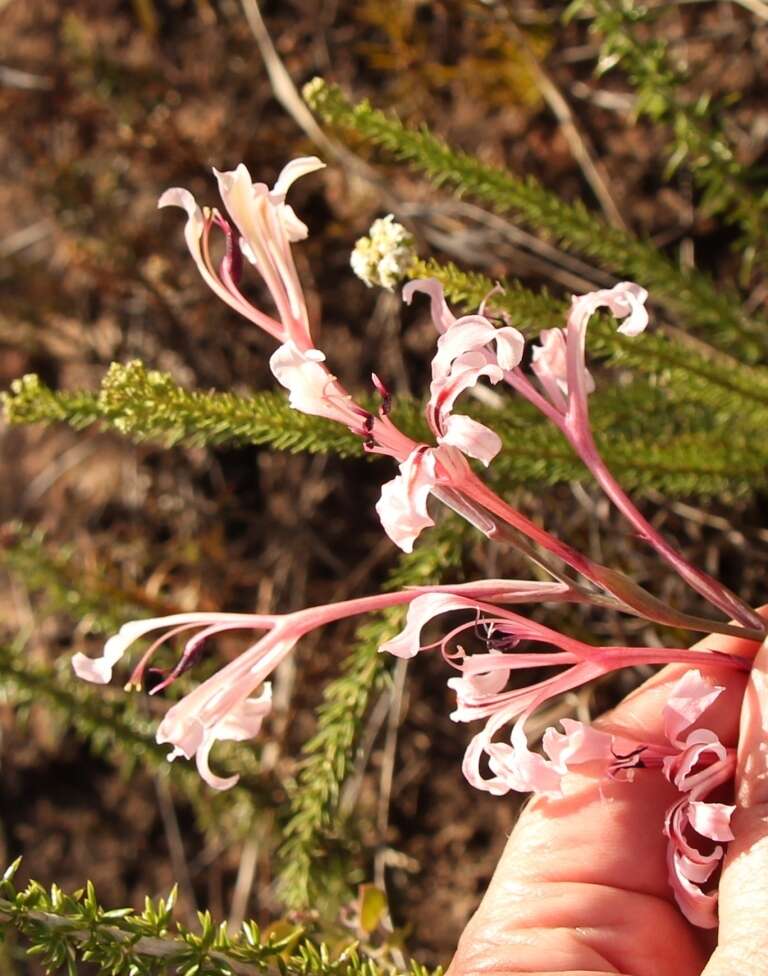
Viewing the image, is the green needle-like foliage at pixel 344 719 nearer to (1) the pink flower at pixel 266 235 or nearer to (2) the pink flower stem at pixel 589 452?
(2) the pink flower stem at pixel 589 452

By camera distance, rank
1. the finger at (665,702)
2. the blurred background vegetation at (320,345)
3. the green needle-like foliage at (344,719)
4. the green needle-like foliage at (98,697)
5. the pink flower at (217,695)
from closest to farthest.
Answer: the pink flower at (217,695) → the finger at (665,702) → the green needle-like foliage at (344,719) → the blurred background vegetation at (320,345) → the green needle-like foliage at (98,697)

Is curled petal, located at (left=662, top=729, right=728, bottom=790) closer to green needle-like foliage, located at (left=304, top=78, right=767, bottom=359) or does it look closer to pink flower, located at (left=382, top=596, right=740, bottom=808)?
pink flower, located at (left=382, top=596, right=740, bottom=808)

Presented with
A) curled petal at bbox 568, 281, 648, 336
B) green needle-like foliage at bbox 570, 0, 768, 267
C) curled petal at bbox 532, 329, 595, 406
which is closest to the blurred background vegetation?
green needle-like foliage at bbox 570, 0, 768, 267

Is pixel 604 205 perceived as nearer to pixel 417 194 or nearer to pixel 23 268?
pixel 417 194

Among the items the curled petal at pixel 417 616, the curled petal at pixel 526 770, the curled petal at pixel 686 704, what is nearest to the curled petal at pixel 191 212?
the curled petal at pixel 417 616

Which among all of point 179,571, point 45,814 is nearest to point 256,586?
point 179,571

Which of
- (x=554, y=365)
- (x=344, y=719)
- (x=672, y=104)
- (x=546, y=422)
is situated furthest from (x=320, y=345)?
(x=554, y=365)
